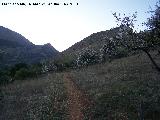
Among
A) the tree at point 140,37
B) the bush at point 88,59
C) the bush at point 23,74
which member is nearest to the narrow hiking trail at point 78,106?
the tree at point 140,37

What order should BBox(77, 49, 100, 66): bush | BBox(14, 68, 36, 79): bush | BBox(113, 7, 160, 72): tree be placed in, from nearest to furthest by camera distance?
1. BBox(113, 7, 160, 72): tree
2. BBox(14, 68, 36, 79): bush
3. BBox(77, 49, 100, 66): bush

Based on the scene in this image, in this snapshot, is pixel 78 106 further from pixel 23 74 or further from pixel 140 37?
pixel 23 74

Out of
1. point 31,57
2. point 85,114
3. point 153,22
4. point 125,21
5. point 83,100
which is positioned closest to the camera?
point 153,22

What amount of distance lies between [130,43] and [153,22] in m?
2.59

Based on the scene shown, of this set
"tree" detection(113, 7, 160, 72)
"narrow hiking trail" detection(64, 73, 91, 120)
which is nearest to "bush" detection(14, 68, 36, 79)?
"narrow hiking trail" detection(64, 73, 91, 120)

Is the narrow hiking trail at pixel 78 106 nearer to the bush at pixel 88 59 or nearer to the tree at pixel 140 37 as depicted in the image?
the tree at pixel 140 37

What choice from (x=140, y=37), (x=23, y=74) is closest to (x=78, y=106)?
(x=140, y=37)

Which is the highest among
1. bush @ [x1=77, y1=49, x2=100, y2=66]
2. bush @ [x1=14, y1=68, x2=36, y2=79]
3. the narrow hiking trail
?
bush @ [x1=77, y1=49, x2=100, y2=66]

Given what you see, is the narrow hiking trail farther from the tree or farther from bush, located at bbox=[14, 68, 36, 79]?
bush, located at bbox=[14, 68, 36, 79]

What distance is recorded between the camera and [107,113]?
77.6 ft

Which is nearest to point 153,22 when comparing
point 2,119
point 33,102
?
point 2,119

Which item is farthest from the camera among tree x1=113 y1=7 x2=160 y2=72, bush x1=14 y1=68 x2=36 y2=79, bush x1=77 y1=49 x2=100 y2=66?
bush x1=77 y1=49 x2=100 y2=66

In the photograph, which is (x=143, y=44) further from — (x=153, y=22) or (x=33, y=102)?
(x=33, y=102)

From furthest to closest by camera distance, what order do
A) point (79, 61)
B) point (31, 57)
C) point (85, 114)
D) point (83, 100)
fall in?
point (31, 57)
point (79, 61)
point (83, 100)
point (85, 114)
